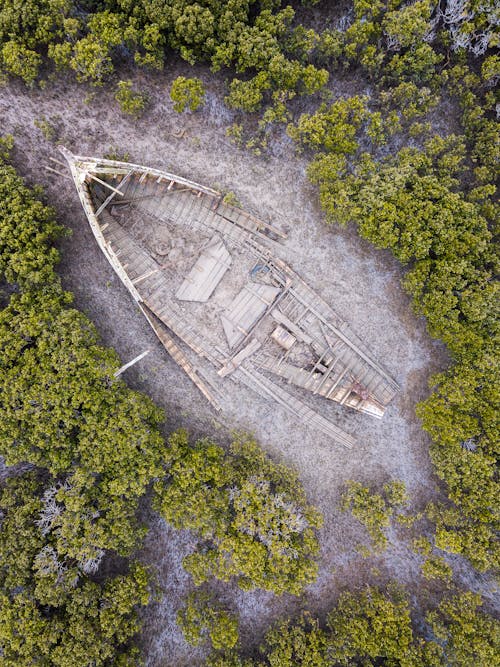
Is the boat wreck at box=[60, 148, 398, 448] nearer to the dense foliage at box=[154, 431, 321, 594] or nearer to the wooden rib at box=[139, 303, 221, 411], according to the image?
the wooden rib at box=[139, 303, 221, 411]

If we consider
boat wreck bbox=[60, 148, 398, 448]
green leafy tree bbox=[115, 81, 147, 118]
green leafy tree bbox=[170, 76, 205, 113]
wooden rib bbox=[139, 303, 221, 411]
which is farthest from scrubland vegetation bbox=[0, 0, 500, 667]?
boat wreck bbox=[60, 148, 398, 448]

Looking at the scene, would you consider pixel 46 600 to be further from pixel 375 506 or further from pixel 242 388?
pixel 375 506

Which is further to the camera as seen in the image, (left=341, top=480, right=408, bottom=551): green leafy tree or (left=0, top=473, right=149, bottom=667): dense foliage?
(left=341, top=480, right=408, bottom=551): green leafy tree

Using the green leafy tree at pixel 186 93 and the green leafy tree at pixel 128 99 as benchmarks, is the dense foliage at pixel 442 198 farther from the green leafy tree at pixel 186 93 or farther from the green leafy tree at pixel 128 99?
the green leafy tree at pixel 128 99

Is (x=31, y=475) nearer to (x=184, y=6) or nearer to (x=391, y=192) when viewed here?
(x=391, y=192)

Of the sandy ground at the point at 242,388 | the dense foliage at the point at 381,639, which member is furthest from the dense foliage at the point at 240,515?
the dense foliage at the point at 381,639

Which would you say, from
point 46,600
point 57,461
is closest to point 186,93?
point 57,461
